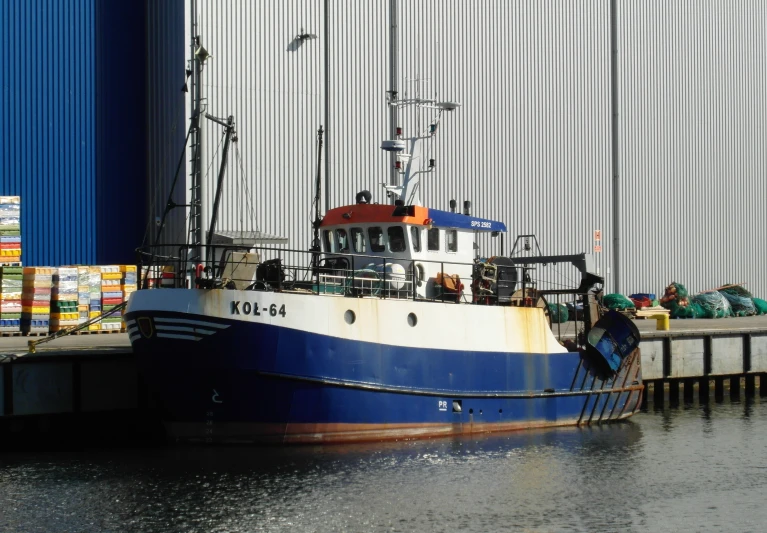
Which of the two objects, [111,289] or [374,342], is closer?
[374,342]

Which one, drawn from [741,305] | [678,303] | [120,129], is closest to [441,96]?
[120,129]

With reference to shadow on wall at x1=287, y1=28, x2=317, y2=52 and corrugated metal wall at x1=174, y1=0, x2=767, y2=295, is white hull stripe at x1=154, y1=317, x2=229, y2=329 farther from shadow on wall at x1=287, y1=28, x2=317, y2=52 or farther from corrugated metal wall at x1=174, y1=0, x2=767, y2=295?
shadow on wall at x1=287, y1=28, x2=317, y2=52

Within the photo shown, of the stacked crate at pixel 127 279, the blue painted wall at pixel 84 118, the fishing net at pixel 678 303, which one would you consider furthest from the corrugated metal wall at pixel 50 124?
the fishing net at pixel 678 303

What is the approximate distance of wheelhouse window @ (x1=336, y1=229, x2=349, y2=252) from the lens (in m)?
17.7

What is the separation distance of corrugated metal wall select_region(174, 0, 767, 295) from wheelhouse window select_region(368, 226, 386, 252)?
765cm

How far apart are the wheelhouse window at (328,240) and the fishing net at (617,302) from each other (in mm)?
13801

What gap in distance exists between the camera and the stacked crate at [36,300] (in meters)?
21.7

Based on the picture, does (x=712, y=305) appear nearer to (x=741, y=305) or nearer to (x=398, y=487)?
(x=741, y=305)

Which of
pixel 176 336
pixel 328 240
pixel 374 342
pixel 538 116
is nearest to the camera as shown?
pixel 176 336

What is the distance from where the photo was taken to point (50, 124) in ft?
79.7

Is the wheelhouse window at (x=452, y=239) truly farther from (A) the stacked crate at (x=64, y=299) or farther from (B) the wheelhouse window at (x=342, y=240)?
(A) the stacked crate at (x=64, y=299)

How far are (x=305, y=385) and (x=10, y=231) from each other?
11243 millimetres

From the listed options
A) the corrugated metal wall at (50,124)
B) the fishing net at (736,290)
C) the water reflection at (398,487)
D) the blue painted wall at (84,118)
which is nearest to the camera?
the water reflection at (398,487)

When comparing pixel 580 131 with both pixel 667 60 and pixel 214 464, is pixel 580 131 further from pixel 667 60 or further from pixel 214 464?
pixel 214 464
